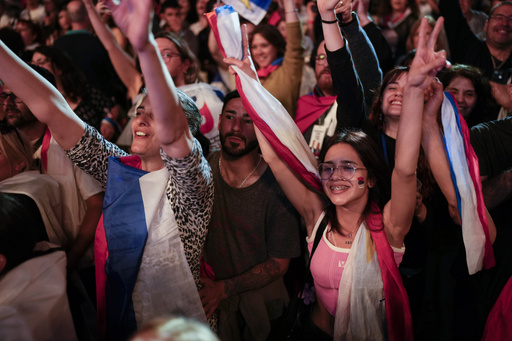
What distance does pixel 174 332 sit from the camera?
41.6 inches

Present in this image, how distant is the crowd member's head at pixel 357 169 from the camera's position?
7.20 ft

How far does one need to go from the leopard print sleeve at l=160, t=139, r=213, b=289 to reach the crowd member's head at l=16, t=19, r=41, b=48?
3.96m

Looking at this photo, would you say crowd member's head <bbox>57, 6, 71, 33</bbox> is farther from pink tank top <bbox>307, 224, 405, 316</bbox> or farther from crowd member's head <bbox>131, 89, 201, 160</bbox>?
pink tank top <bbox>307, 224, 405, 316</bbox>

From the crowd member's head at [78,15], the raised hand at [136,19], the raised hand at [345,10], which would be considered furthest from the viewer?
the crowd member's head at [78,15]

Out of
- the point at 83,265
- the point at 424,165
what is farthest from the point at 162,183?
the point at 424,165

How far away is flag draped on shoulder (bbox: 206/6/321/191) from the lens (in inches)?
86.6

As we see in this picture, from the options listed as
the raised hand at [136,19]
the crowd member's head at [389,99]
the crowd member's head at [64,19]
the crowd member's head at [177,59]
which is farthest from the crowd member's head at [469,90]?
the crowd member's head at [64,19]

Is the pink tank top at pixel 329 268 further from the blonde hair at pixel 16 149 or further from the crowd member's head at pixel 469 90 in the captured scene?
the blonde hair at pixel 16 149

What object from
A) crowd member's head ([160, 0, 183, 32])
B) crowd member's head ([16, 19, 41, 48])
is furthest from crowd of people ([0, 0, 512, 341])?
crowd member's head ([16, 19, 41, 48])

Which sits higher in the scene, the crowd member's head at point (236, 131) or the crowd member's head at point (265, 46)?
the crowd member's head at point (265, 46)

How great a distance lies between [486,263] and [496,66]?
6.11 feet

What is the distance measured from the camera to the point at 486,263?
2.16 metres

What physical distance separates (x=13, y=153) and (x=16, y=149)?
0.08 feet

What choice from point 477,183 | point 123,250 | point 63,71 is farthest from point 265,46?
point 123,250
